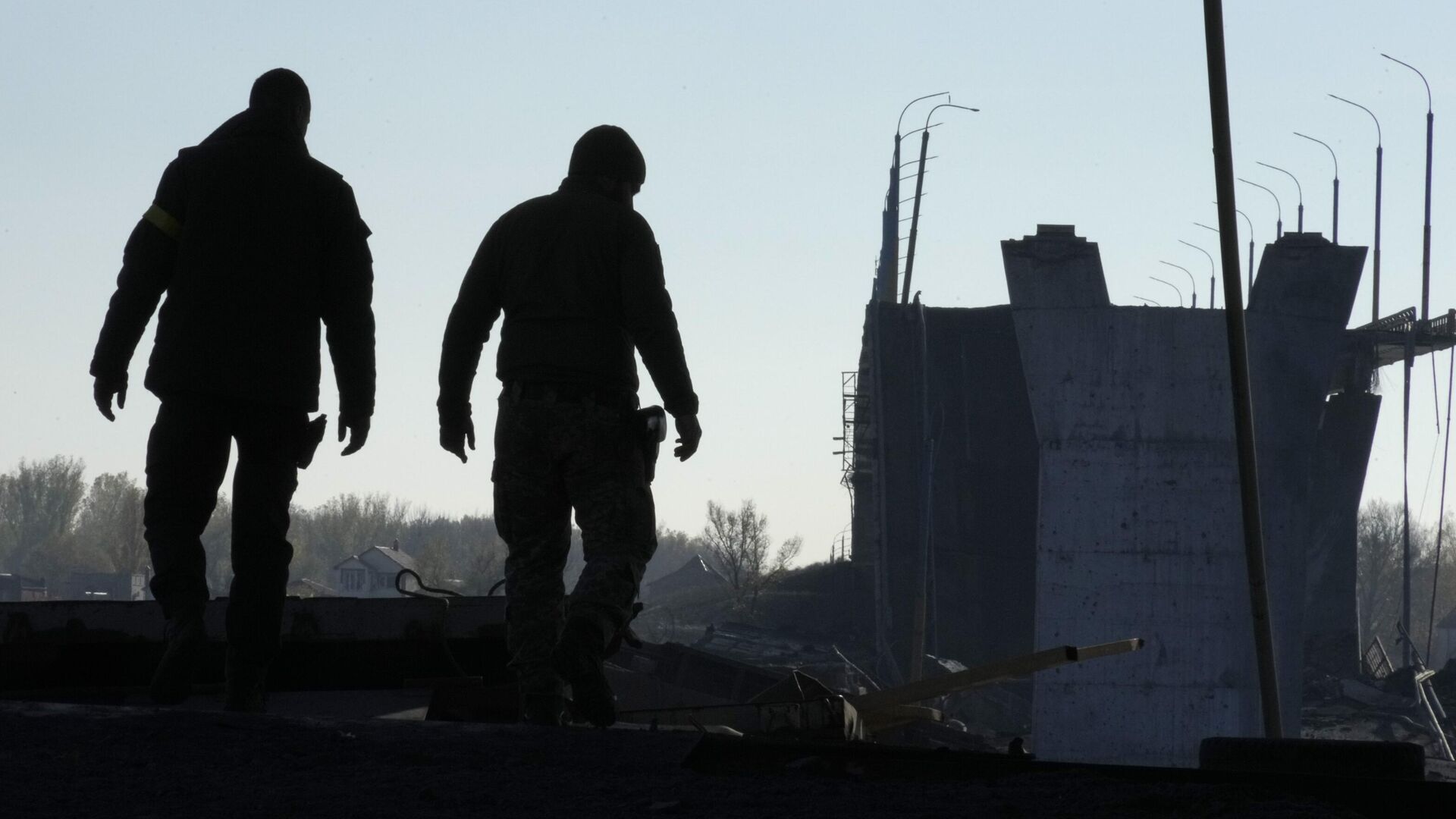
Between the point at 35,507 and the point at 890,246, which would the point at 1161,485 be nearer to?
the point at 890,246

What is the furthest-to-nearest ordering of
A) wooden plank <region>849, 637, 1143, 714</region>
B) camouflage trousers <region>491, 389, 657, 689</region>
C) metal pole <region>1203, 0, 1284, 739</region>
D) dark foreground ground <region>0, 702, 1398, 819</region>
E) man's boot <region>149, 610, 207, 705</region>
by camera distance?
metal pole <region>1203, 0, 1284, 739</region> < wooden plank <region>849, 637, 1143, 714</region> < camouflage trousers <region>491, 389, 657, 689</region> < man's boot <region>149, 610, 207, 705</region> < dark foreground ground <region>0, 702, 1398, 819</region>

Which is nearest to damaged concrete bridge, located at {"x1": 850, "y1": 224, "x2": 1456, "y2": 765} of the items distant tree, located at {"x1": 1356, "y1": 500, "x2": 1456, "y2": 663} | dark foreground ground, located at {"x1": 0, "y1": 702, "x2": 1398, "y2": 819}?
dark foreground ground, located at {"x1": 0, "y1": 702, "x2": 1398, "y2": 819}

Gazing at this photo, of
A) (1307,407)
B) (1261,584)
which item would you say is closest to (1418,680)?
(1307,407)

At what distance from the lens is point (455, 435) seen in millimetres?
5105

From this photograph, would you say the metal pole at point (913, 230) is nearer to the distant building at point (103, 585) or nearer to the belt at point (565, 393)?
the belt at point (565, 393)

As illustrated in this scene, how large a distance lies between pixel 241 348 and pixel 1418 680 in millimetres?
39313

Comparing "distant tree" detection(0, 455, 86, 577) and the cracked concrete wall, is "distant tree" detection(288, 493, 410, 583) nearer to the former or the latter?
"distant tree" detection(0, 455, 86, 577)

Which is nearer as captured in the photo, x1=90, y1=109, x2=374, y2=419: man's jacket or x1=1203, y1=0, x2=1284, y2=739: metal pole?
x1=90, y1=109, x2=374, y2=419: man's jacket

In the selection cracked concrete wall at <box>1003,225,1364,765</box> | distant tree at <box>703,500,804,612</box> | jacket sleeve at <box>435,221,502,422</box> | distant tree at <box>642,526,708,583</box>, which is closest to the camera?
jacket sleeve at <box>435,221,502,422</box>

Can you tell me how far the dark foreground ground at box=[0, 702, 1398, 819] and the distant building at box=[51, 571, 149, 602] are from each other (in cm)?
10964

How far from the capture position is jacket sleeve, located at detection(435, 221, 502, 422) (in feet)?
16.6

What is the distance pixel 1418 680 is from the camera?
3975 cm

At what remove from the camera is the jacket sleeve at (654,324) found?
4855mm

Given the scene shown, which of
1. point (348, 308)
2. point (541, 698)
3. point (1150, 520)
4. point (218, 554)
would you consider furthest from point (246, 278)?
point (218, 554)
